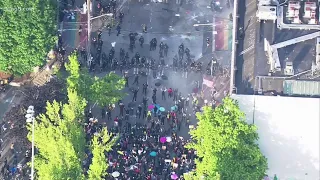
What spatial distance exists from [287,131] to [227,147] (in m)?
8.78

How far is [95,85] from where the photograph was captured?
10669 cm

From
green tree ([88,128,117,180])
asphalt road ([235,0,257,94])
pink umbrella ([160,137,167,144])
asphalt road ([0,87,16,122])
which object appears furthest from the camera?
asphalt road ([0,87,16,122])

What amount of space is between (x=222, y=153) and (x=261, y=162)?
4.55 m

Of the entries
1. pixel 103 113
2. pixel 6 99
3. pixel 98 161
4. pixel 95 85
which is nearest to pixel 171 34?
pixel 103 113

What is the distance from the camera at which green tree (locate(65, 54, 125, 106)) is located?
347ft

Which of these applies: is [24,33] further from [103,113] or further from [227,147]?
[227,147]

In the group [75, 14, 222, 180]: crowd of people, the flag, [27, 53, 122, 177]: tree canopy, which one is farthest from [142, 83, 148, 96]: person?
[27, 53, 122, 177]: tree canopy

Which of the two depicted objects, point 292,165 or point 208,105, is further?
point 208,105

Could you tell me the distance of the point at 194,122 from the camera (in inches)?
4518

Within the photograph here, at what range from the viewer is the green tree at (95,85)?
106 metres

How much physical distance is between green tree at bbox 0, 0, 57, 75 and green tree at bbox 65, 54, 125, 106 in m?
6.49

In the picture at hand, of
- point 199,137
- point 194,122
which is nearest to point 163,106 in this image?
point 194,122

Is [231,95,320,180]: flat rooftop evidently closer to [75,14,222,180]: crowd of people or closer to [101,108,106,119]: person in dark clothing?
[75,14,222,180]: crowd of people

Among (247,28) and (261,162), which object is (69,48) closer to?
(247,28)
